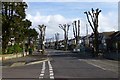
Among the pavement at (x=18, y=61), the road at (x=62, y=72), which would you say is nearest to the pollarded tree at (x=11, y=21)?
the pavement at (x=18, y=61)

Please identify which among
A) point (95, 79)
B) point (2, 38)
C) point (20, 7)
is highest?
point (20, 7)

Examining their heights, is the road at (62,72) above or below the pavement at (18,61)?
below

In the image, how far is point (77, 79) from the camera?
62.6 feet

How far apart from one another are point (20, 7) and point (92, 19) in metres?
13.7

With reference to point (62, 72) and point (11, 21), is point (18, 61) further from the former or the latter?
point (62, 72)

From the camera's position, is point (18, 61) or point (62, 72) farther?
point (18, 61)

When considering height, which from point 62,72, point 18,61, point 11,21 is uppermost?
point 11,21

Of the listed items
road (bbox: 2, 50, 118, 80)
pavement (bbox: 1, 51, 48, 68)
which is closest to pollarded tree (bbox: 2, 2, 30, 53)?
pavement (bbox: 1, 51, 48, 68)

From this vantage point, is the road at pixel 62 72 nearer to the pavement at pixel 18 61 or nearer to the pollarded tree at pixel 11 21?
the pavement at pixel 18 61

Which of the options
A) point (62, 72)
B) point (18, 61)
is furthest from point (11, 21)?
point (62, 72)

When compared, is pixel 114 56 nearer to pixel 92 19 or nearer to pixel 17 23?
pixel 92 19

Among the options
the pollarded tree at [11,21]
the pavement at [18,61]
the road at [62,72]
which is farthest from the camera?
the pollarded tree at [11,21]

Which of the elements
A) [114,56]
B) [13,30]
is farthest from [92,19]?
[13,30]

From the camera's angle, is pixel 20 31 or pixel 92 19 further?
pixel 92 19
